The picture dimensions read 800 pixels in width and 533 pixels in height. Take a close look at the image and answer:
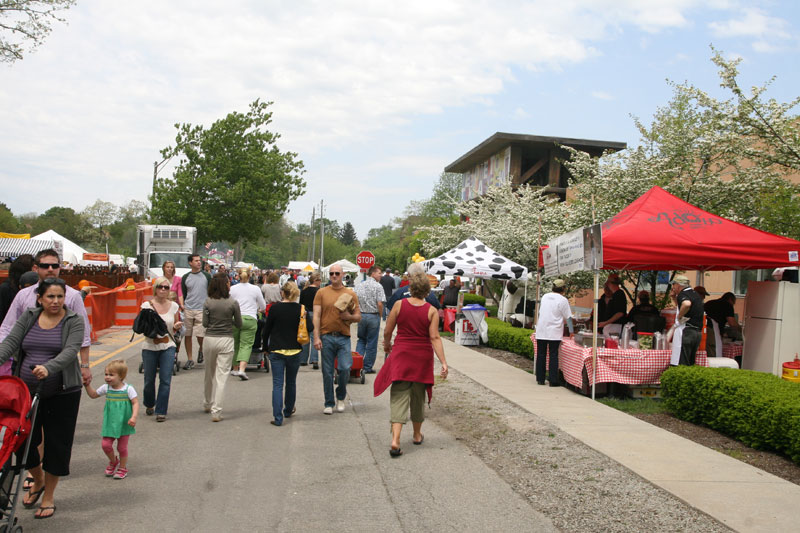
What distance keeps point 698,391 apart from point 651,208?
125 inches

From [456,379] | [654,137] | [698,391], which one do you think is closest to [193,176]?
[654,137]

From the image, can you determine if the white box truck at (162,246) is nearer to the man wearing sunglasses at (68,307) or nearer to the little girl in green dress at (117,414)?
the little girl in green dress at (117,414)

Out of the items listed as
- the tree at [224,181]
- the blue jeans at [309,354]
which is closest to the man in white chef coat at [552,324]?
the blue jeans at [309,354]

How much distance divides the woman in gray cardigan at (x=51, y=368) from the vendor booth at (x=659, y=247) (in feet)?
23.7

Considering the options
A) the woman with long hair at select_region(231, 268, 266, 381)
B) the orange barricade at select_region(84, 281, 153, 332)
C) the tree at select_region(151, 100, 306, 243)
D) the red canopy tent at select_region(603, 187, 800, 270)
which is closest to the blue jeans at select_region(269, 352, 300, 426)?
the woman with long hair at select_region(231, 268, 266, 381)

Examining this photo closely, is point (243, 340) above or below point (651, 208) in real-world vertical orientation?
below

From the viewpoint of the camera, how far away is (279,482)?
5.95 m

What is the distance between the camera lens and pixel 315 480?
19.8ft

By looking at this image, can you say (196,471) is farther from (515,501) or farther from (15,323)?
(515,501)

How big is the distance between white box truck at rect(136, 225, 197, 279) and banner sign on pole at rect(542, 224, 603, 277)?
18.1m

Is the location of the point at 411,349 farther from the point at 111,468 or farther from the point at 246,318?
the point at 246,318

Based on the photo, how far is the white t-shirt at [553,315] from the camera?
37.4ft

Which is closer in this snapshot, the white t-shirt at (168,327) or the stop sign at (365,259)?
the white t-shirt at (168,327)

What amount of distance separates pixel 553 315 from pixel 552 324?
16 cm
